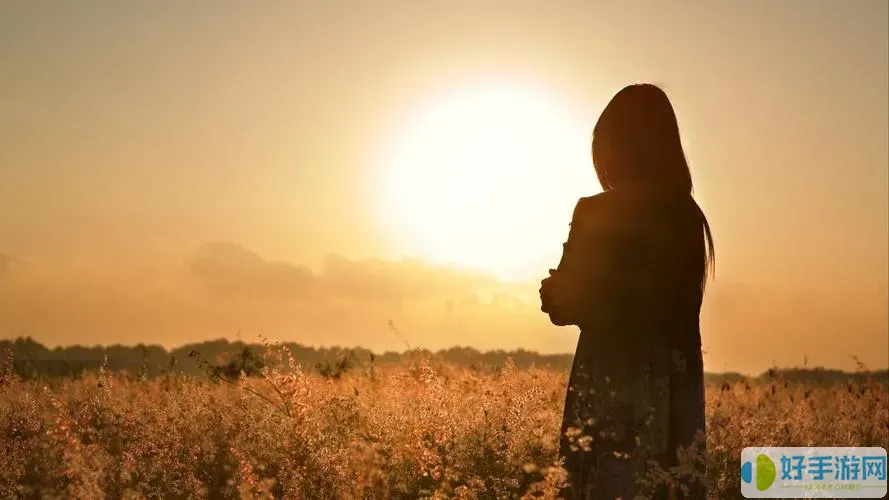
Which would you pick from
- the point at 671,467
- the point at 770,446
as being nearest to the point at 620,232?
the point at 671,467

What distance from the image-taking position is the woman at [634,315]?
13.8 ft

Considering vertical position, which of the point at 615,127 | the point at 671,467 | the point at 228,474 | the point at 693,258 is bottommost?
the point at 228,474

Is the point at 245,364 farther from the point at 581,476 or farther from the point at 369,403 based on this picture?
the point at 581,476

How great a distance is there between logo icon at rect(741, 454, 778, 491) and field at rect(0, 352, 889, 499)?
9.0 inches

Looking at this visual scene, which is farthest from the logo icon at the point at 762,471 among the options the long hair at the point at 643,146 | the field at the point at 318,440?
the long hair at the point at 643,146

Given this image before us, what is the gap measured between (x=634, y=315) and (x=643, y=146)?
0.81 metres

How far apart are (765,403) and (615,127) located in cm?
631

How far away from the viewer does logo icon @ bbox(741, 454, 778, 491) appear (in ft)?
20.5

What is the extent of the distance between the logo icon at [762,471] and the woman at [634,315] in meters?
2.19

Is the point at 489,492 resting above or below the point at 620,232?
below

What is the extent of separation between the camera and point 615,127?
14.4 ft

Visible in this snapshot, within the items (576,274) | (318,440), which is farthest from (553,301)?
(318,440)

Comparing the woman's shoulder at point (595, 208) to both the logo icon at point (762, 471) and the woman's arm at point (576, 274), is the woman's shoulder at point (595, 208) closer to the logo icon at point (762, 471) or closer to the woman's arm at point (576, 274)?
the woman's arm at point (576, 274)

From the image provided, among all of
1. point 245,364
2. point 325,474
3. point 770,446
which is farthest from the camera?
point 245,364
